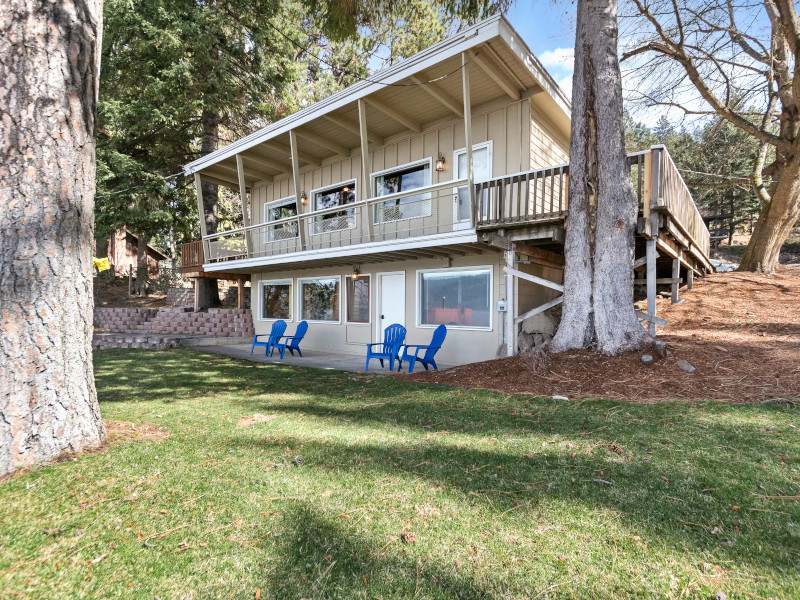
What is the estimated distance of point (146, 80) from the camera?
13578 millimetres

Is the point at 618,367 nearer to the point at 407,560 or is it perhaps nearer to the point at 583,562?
the point at 583,562

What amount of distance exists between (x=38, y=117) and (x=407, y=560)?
3727 mm

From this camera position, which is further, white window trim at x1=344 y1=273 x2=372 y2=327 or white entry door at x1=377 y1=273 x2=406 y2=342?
white window trim at x1=344 y1=273 x2=372 y2=327

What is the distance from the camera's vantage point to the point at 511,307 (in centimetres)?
758

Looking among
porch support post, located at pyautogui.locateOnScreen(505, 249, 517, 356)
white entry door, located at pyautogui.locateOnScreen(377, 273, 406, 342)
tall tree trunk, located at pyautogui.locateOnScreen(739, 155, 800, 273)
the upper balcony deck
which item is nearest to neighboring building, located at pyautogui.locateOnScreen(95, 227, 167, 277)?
the upper balcony deck

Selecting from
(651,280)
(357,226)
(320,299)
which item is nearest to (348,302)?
(320,299)

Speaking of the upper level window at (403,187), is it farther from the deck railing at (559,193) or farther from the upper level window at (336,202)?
the deck railing at (559,193)

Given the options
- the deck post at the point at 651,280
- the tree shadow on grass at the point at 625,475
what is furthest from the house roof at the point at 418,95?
the tree shadow on grass at the point at 625,475

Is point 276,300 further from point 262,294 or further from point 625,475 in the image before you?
point 625,475

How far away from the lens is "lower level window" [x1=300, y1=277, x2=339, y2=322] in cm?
1159

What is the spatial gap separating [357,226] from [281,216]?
14.7 feet

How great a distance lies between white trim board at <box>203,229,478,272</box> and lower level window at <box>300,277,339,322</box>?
137 cm

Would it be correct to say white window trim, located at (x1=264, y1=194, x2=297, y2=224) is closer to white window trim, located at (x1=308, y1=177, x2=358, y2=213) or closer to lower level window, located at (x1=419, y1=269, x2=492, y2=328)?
white window trim, located at (x1=308, y1=177, x2=358, y2=213)

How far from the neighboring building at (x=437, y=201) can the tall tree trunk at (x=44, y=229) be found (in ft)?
18.8
